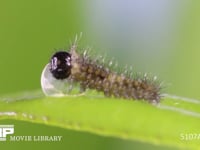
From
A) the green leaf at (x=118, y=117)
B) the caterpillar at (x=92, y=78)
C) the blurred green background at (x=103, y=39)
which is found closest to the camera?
the green leaf at (x=118, y=117)

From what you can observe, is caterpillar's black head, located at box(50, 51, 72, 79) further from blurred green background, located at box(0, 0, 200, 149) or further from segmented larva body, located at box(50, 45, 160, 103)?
blurred green background, located at box(0, 0, 200, 149)

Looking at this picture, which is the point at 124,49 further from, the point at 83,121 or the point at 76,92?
the point at 83,121

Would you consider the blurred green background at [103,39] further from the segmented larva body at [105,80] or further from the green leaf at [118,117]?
the green leaf at [118,117]

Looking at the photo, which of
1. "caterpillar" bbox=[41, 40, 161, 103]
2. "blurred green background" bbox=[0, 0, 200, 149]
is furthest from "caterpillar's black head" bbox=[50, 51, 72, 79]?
"blurred green background" bbox=[0, 0, 200, 149]

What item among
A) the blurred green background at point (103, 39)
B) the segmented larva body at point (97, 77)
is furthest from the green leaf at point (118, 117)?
the blurred green background at point (103, 39)

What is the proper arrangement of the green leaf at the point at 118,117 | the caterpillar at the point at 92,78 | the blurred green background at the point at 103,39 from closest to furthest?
the green leaf at the point at 118,117 < the caterpillar at the point at 92,78 < the blurred green background at the point at 103,39

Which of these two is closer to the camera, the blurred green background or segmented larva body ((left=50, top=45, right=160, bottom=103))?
segmented larva body ((left=50, top=45, right=160, bottom=103))

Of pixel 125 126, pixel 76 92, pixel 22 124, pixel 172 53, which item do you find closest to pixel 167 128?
pixel 125 126

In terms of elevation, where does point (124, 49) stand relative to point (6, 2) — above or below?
below
